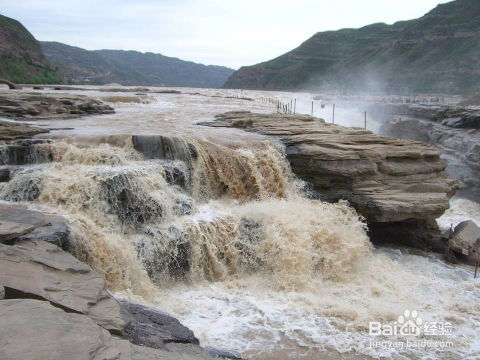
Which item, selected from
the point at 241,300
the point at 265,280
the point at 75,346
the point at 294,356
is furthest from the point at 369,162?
the point at 75,346

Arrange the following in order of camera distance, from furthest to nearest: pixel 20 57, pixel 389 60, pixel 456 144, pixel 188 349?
1. pixel 389 60
2. pixel 20 57
3. pixel 456 144
4. pixel 188 349

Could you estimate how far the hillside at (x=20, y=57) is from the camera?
51062 mm

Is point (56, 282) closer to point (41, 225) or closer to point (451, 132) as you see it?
point (41, 225)

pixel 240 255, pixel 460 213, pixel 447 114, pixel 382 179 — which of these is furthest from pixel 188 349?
pixel 447 114

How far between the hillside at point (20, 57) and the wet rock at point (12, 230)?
47.3m

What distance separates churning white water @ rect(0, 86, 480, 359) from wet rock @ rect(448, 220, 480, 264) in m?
0.84

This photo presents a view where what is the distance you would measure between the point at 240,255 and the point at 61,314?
5.39 m

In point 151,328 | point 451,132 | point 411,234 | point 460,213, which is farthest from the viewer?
point 451,132

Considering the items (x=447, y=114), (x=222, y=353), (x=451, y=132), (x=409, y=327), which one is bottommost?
(x=409, y=327)

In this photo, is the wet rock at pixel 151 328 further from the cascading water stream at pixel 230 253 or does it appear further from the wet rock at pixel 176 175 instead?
the wet rock at pixel 176 175

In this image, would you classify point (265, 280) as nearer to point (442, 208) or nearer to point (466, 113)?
point (442, 208)

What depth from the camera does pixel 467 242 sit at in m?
11.5

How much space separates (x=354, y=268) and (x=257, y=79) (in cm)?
12834

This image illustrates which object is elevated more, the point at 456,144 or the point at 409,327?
the point at 456,144
